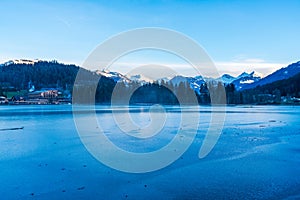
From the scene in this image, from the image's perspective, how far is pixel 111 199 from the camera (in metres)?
6.23

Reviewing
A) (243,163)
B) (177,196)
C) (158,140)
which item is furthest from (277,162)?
(158,140)

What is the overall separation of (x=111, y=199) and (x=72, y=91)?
377 feet

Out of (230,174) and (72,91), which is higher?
(72,91)

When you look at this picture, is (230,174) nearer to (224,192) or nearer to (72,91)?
(224,192)

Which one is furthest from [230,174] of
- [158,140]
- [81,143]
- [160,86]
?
[160,86]

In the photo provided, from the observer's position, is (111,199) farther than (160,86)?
No

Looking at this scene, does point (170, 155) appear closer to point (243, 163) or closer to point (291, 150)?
point (243, 163)

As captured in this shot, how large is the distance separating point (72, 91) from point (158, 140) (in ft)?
352

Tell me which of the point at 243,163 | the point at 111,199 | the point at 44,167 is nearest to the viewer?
the point at 111,199

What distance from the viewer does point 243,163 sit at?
380 inches

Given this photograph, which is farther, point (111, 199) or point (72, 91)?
point (72, 91)

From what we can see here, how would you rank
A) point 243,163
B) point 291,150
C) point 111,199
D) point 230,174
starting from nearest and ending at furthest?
1. point 111,199
2. point 230,174
3. point 243,163
4. point 291,150

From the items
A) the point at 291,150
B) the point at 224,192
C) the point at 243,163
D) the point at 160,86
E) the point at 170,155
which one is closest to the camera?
the point at 224,192

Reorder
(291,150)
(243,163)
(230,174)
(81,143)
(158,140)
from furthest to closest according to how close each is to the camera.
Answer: (158,140)
(81,143)
(291,150)
(243,163)
(230,174)
